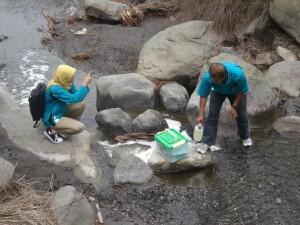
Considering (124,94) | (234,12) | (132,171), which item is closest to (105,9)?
(234,12)

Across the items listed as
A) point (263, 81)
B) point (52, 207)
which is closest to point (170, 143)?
point (52, 207)

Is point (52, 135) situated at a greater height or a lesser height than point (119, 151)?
greater

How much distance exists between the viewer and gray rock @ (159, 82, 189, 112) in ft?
27.3

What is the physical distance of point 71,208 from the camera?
5.45m

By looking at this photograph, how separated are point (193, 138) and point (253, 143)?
3.00 ft

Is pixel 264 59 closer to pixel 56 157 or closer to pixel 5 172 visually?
pixel 56 157

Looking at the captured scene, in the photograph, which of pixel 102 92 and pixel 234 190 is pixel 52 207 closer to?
pixel 234 190

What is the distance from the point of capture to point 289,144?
7.21 meters

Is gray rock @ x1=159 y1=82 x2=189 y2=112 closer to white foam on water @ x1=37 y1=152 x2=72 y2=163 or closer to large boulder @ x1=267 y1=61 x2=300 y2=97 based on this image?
large boulder @ x1=267 y1=61 x2=300 y2=97

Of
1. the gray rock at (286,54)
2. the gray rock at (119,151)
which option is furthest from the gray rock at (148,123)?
the gray rock at (286,54)

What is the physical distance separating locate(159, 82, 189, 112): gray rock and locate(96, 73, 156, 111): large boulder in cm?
20

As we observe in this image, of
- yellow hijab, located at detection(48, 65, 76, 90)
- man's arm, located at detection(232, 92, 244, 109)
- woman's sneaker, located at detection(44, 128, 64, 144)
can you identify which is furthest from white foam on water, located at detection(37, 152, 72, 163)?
man's arm, located at detection(232, 92, 244, 109)

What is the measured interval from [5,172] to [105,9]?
7693 mm

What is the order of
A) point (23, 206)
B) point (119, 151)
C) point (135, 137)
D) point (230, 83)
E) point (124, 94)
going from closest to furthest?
1. point (23, 206)
2. point (230, 83)
3. point (119, 151)
4. point (135, 137)
5. point (124, 94)
